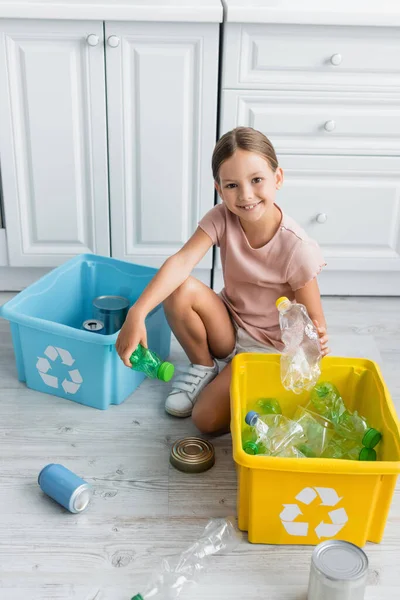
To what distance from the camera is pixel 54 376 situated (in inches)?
68.4

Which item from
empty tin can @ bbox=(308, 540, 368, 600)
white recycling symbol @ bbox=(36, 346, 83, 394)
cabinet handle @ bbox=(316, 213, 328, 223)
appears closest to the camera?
empty tin can @ bbox=(308, 540, 368, 600)

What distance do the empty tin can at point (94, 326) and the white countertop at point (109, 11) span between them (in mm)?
769

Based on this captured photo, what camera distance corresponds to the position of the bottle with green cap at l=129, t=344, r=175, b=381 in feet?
4.91

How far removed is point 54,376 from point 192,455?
1.35ft

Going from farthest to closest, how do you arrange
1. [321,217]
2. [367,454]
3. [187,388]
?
[321,217], [187,388], [367,454]

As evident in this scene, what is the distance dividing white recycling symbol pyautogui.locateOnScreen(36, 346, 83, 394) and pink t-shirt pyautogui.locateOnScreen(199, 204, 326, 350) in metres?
0.40

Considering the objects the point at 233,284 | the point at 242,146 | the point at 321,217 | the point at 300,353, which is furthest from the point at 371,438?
the point at 321,217

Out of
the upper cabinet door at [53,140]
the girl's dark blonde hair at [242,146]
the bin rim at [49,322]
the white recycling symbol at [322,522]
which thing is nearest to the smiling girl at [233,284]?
the girl's dark blonde hair at [242,146]

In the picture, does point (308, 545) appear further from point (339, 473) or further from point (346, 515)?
point (339, 473)

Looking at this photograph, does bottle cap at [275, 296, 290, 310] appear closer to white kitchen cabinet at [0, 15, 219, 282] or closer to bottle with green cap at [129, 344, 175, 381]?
bottle with green cap at [129, 344, 175, 381]

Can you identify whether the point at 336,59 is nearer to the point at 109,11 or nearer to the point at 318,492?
the point at 109,11

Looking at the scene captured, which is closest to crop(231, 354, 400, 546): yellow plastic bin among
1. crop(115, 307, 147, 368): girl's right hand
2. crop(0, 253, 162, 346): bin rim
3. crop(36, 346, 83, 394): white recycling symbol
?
crop(115, 307, 147, 368): girl's right hand

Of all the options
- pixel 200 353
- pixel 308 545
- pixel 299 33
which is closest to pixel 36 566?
pixel 308 545

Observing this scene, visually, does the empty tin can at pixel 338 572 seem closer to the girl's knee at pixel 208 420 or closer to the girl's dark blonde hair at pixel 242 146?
the girl's knee at pixel 208 420
